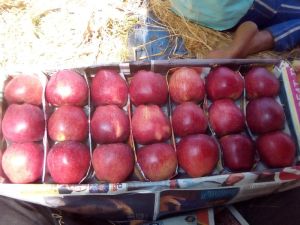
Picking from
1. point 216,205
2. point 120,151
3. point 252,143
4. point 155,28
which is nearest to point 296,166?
point 252,143

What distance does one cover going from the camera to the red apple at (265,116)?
1094mm

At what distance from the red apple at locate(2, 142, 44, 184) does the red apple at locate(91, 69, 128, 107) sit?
0.23m

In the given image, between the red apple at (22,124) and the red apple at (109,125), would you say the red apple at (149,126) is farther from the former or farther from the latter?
the red apple at (22,124)

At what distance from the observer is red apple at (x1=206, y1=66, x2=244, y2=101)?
1.11 metres

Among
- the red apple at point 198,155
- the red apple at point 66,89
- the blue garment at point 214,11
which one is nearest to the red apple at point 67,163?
the red apple at point 66,89

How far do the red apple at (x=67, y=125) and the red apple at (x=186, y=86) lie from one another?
28 cm

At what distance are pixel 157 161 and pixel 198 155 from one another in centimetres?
11

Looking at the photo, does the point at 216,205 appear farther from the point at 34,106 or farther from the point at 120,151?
the point at 34,106

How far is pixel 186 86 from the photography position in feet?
3.60

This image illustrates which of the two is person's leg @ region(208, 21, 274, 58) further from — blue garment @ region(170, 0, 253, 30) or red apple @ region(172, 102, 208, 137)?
red apple @ region(172, 102, 208, 137)

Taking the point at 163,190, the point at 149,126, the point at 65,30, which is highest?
the point at 65,30

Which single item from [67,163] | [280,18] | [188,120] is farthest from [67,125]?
[280,18]

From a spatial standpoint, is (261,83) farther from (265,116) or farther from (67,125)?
(67,125)

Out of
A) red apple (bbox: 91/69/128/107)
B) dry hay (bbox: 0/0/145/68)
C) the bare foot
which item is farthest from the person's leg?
red apple (bbox: 91/69/128/107)
